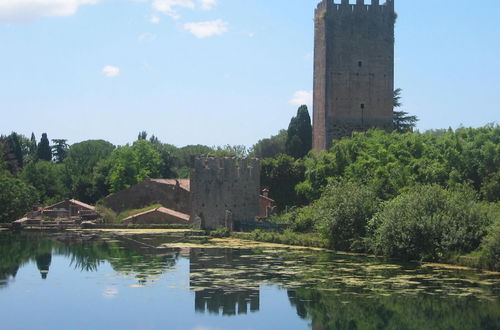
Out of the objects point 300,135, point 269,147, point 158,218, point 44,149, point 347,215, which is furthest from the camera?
point 44,149

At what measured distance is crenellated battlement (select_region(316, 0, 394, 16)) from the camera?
1791 inches

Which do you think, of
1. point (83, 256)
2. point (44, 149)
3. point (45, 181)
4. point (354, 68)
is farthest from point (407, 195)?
point (44, 149)

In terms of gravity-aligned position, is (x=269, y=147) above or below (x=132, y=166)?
above

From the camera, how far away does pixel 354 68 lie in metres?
45.5

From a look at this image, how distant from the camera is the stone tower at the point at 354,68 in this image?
45.4m

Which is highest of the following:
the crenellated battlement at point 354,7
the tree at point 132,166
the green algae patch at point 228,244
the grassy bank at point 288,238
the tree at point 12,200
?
the crenellated battlement at point 354,7

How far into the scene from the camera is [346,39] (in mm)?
45406

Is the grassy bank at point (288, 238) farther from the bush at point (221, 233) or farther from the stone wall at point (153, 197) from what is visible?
the stone wall at point (153, 197)

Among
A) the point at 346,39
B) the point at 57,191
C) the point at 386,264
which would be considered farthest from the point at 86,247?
the point at 57,191

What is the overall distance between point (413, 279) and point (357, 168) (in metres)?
14.5

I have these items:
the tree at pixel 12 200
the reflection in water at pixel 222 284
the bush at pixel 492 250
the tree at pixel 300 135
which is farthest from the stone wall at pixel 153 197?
the bush at pixel 492 250

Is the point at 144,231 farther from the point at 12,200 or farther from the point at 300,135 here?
the point at 300,135

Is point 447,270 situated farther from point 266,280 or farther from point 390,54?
point 390,54

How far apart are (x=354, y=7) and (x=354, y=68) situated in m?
3.48
